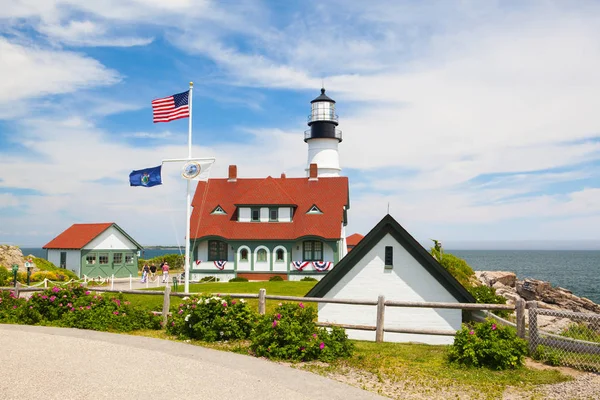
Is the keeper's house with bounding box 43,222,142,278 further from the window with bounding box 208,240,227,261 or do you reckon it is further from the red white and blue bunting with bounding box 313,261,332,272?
the red white and blue bunting with bounding box 313,261,332,272

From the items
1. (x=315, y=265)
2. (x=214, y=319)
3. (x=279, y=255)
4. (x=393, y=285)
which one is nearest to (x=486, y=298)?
(x=393, y=285)

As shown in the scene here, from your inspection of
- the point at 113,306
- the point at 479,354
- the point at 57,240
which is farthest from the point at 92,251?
the point at 479,354

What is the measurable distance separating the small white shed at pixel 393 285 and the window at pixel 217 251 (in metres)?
27.4

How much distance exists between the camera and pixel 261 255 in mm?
40781

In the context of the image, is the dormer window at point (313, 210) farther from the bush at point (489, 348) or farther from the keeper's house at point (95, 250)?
the bush at point (489, 348)

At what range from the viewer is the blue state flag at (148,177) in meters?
21.9

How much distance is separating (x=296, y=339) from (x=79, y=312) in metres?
7.91

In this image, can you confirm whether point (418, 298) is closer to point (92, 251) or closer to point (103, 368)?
point (103, 368)

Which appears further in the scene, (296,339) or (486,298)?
(486,298)

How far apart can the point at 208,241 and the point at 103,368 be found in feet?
103

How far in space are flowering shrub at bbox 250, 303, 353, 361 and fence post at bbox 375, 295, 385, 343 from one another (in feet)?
3.93

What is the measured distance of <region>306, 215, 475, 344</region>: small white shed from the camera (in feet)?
45.8

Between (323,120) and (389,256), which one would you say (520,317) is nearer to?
(389,256)

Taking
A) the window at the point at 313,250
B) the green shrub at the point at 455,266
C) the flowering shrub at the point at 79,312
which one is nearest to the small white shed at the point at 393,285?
the flowering shrub at the point at 79,312
